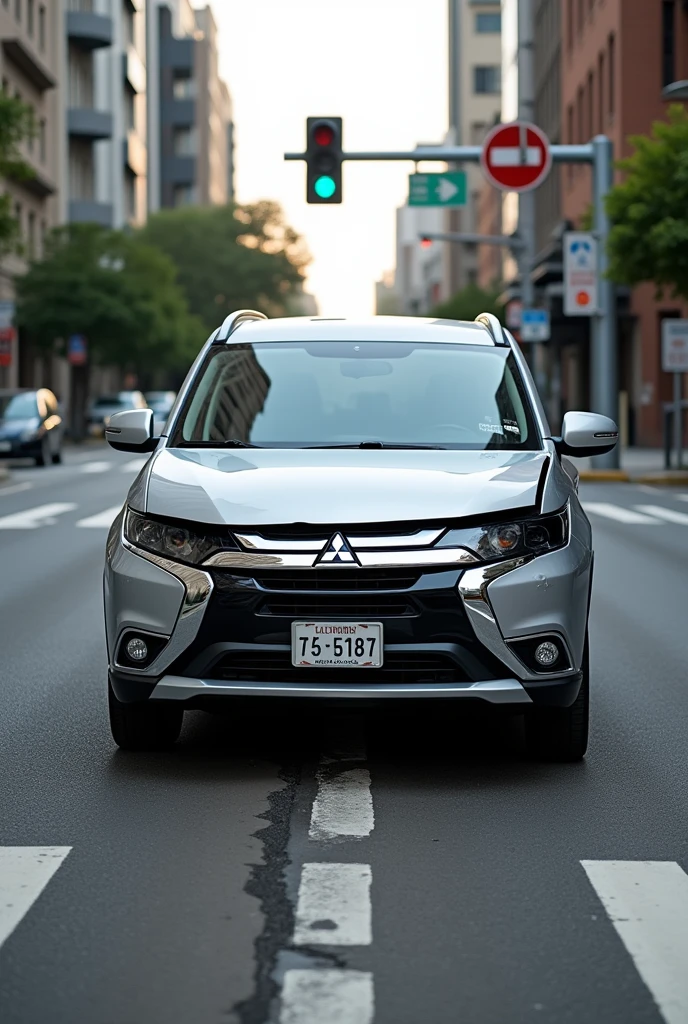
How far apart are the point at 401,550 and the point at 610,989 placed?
2.28 metres

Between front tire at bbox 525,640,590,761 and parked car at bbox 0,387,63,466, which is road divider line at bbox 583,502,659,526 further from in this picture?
parked car at bbox 0,387,63,466

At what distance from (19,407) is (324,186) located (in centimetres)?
1377

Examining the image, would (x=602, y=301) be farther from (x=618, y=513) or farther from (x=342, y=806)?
(x=342, y=806)

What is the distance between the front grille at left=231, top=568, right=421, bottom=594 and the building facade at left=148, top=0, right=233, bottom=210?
117m

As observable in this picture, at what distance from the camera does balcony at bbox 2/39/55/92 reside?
5672 cm

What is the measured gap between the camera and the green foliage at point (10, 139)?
1230 inches

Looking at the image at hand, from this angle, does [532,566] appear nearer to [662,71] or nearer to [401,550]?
[401,550]

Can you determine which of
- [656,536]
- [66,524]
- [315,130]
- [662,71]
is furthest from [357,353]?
[662,71]

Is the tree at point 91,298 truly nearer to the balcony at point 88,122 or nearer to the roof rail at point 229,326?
the balcony at point 88,122

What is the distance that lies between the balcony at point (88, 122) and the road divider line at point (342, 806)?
69.4m

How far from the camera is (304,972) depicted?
13.3 ft

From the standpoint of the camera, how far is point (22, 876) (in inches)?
194

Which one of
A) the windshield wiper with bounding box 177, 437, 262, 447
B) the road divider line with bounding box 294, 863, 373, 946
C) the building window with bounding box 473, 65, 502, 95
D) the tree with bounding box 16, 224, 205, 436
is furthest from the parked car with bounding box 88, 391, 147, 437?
the building window with bounding box 473, 65, 502, 95

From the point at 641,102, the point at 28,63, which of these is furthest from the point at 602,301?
the point at 28,63
